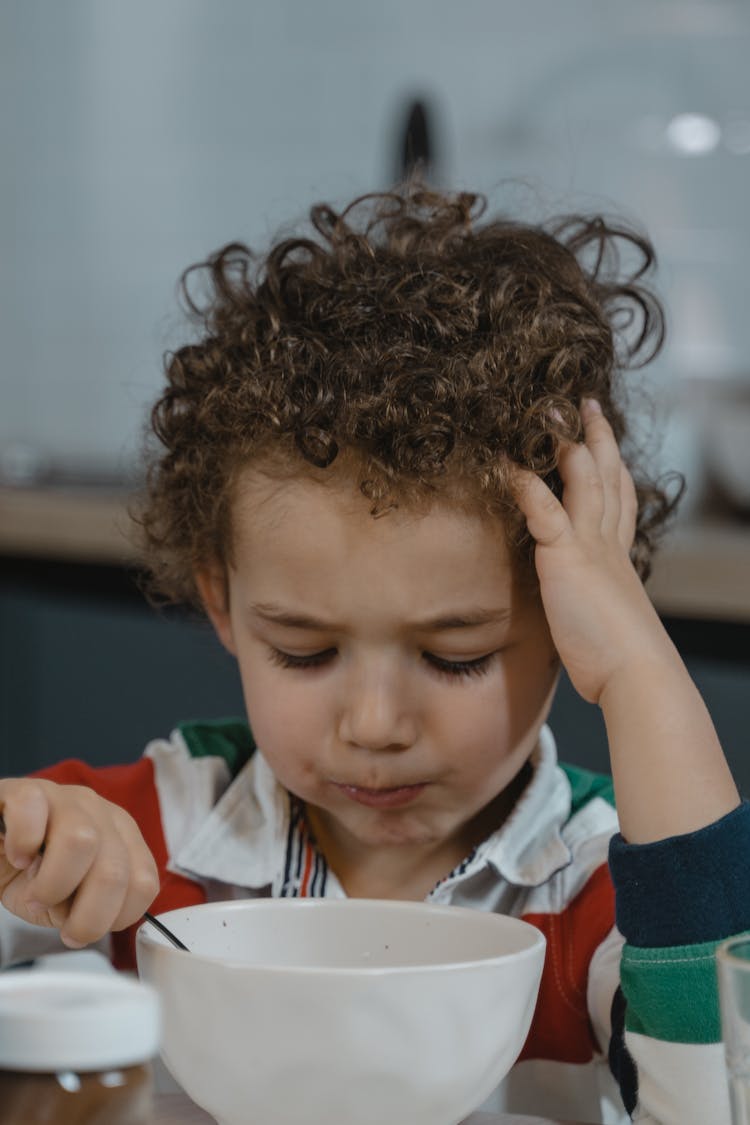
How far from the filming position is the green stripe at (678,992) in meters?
0.70

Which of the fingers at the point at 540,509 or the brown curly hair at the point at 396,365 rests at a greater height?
the brown curly hair at the point at 396,365

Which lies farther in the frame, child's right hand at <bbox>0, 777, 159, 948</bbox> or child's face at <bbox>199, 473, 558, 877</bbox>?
child's face at <bbox>199, 473, 558, 877</bbox>

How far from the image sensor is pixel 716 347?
97.4 inches

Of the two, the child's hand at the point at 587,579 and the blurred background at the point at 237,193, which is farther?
the blurred background at the point at 237,193

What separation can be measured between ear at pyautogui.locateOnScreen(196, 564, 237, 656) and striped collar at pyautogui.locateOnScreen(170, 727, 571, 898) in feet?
0.32

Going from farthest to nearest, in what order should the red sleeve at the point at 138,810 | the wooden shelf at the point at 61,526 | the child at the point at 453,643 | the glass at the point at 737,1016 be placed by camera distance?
the wooden shelf at the point at 61,526 < the red sleeve at the point at 138,810 < the child at the point at 453,643 < the glass at the point at 737,1016

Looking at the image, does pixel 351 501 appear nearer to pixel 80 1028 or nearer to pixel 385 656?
pixel 385 656

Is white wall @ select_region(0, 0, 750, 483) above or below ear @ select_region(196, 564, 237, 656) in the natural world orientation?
above

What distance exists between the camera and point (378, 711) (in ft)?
2.69

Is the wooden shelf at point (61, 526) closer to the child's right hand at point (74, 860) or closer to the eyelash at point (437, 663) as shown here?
the eyelash at point (437, 663)

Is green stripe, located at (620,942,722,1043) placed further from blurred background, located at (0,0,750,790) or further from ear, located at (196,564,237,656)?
blurred background, located at (0,0,750,790)

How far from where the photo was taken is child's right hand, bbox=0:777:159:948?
2.09ft

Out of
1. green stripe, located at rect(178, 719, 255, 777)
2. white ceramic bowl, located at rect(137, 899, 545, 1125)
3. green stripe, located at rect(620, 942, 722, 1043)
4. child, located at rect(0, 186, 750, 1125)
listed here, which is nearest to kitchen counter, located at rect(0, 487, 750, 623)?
green stripe, located at rect(178, 719, 255, 777)

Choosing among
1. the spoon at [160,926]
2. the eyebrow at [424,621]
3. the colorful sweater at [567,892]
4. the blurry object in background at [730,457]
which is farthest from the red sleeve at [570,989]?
the blurry object in background at [730,457]
